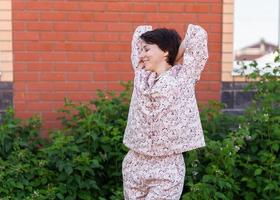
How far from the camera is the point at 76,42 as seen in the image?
224 inches

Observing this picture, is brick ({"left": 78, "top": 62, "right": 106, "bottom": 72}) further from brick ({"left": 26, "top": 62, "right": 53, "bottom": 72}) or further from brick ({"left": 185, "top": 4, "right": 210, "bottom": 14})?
brick ({"left": 185, "top": 4, "right": 210, "bottom": 14})

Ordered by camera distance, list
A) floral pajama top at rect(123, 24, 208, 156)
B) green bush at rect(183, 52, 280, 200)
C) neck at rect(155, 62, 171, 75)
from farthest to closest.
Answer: green bush at rect(183, 52, 280, 200) < neck at rect(155, 62, 171, 75) < floral pajama top at rect(123, 24, 208, 156)

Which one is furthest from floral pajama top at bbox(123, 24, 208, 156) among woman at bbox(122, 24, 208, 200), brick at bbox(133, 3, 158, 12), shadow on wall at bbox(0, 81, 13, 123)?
shadow on wall at bbox(0, 81, 13, 123)

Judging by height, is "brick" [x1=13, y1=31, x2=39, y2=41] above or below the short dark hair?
above

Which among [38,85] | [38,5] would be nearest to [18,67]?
[38,85]

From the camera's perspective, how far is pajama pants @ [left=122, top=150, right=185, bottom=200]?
3.62 metres

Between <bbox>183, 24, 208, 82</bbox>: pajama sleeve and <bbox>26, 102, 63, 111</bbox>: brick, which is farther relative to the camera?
<bbox>26, 102, 63, 111</bbox>: brick

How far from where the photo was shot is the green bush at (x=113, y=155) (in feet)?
15.4

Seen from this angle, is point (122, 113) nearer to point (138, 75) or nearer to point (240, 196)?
point (240, 196)

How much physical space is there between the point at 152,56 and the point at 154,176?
0.67 meters

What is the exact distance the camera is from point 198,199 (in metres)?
4.51

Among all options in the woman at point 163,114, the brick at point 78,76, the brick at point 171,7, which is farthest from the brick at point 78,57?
the woman at point 163,114

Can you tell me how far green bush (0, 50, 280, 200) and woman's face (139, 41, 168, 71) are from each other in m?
1.14

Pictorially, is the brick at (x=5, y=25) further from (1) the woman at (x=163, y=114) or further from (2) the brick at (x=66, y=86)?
(1) the woman at (x=163, y=114)
